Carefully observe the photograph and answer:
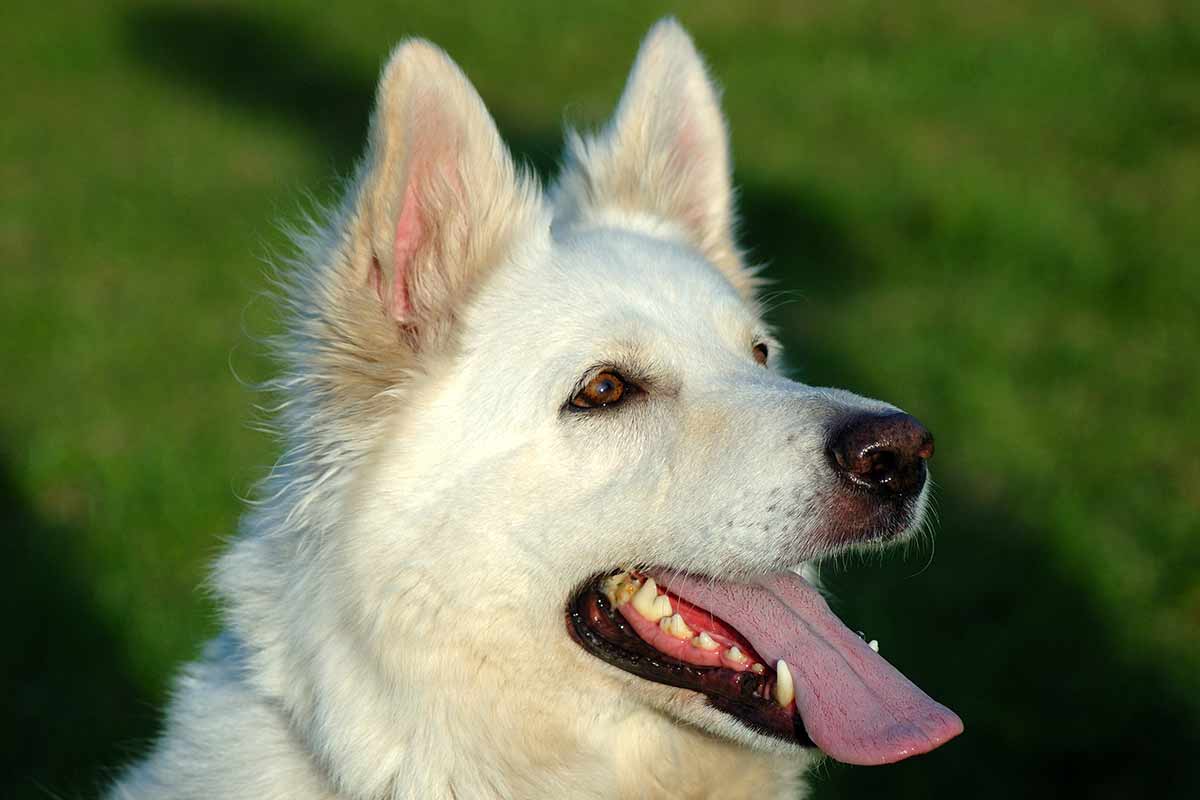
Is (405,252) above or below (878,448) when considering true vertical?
below

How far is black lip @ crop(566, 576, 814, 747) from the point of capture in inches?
117

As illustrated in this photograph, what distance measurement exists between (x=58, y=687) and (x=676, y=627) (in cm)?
297

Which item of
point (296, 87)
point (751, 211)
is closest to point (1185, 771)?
point (751, 211)

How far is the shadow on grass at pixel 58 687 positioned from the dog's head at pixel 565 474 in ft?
6.88

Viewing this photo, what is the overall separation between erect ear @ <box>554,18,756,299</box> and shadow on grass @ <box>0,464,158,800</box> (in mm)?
2452

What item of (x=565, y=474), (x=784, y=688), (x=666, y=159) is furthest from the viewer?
(x=666, y=159)

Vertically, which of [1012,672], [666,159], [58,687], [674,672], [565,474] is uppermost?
[666,159]

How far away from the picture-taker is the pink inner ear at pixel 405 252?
307 cm

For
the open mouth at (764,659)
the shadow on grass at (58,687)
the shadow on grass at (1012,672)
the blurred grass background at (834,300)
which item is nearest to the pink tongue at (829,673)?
the open mouth at (764,659)

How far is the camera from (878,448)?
2.98m

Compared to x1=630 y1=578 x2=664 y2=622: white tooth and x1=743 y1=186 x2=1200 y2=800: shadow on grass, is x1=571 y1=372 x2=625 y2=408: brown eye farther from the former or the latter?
x1=743 y1=186 x2=1200 y2=800: shadow on grass

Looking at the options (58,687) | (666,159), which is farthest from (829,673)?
(58,687)

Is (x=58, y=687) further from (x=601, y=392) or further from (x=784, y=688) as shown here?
(x=784, y=688)

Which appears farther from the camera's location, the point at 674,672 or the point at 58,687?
the point at 58,687
